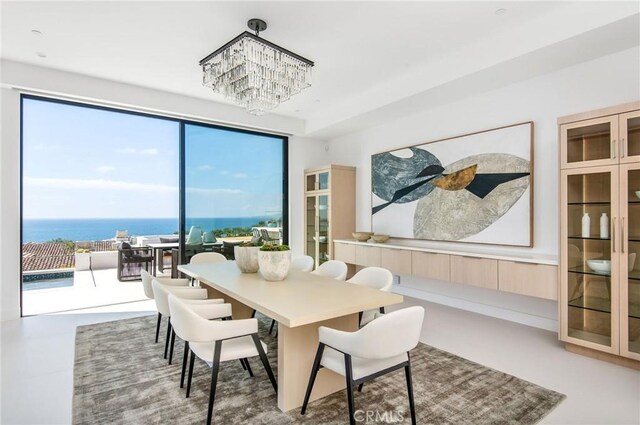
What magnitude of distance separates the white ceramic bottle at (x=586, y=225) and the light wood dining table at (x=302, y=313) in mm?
1994

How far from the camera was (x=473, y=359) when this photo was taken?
2859 mm

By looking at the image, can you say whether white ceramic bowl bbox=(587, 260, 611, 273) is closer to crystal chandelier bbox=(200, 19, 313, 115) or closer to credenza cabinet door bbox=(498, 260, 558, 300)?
credenza cabinet door bbox=(498, 260, 558, 300)

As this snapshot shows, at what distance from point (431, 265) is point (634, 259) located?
1.92 meters

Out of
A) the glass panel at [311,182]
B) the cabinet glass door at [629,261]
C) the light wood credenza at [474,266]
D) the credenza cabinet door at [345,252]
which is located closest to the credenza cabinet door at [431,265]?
the light wood credenza at [474,266]

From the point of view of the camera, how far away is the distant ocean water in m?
4.70

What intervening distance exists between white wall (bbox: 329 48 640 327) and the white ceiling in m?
0.68

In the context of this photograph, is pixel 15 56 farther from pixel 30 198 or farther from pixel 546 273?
pixel 546 273

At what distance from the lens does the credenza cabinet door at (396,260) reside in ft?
14.8

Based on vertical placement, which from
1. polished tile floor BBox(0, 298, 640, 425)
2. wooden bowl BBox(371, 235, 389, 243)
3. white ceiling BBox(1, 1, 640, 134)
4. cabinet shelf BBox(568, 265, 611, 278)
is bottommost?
polished tile floor BBox(0, 298, 640, 425)

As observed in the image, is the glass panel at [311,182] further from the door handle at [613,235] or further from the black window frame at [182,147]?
the door handle at [613,235]

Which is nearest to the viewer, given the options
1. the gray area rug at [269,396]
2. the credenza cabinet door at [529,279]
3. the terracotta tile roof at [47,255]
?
the gray area rug at [269,396]

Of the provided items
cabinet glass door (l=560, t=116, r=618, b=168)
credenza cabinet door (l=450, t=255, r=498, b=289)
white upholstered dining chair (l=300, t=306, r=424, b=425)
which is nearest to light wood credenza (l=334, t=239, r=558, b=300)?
credenza cabinet door (l=450, t=255, r=498, b=289)

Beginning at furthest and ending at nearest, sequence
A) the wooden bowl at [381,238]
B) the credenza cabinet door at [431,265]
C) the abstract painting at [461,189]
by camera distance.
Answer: the wooden bowl at [381,238], the credenza cabinet door at [431,265], the abstract painting at [461,189]

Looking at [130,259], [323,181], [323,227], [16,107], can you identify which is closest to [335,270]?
[323,227]
